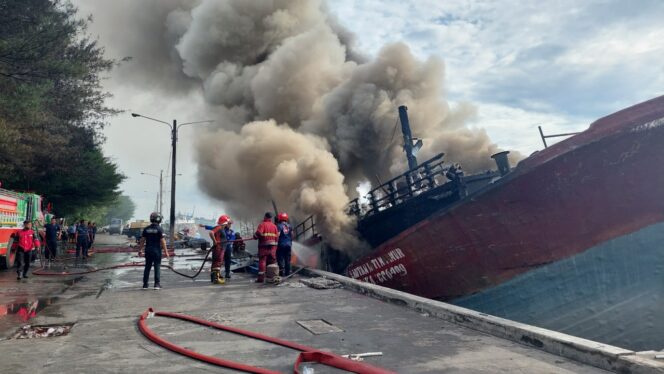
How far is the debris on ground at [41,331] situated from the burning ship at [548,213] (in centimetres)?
629

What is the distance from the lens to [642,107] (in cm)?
752

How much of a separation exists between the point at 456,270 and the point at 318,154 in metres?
8.40

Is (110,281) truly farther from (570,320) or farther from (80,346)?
(570,320)

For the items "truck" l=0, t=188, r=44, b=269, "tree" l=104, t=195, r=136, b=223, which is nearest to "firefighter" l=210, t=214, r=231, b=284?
"truck" l=0, t=188, r=44, b=269

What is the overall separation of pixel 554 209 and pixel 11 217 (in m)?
14.6

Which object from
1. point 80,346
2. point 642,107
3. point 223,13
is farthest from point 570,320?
point 223,13

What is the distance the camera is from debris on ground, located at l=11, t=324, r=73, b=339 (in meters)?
5.05

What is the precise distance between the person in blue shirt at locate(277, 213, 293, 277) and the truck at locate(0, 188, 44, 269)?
8.21 m

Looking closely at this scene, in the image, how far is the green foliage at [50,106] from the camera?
17.2 metres

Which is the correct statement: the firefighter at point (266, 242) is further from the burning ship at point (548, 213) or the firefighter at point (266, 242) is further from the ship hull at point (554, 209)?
the ship hull at point (554, 209)

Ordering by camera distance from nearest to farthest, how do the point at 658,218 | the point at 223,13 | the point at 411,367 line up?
1. the point at 411,367
2. the point at 658,218
3. the point at 223,13

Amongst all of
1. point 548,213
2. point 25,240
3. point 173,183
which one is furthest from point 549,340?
point 173,183

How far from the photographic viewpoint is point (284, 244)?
10.2 metres

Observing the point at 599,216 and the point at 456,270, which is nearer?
the point at 599,216
